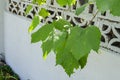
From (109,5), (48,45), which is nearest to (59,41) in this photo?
(48,45)

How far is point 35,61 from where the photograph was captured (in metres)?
2.68

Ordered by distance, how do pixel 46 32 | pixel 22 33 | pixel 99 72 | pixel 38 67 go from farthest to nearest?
pixel 22 33
pixel 38 67
pixel 99 72
pixel 46 32

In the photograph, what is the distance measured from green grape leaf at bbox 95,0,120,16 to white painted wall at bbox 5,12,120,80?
0.89 metres

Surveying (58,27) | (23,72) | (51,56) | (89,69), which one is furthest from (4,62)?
(58,27)

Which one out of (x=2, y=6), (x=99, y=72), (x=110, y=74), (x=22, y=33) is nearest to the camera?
(x=110, y=74)

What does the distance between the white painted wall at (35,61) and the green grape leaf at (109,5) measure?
Result: 886mm

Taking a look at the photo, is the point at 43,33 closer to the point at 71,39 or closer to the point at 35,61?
the point at 71,39

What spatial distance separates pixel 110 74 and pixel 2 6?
2073 mm

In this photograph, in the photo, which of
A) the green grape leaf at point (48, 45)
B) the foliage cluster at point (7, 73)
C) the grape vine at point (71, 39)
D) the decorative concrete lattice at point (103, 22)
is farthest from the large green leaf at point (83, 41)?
the foliage cluster at point (7, 73)

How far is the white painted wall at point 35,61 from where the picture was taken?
5.53 ft

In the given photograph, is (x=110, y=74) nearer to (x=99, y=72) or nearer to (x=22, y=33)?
(x=99, y=72)

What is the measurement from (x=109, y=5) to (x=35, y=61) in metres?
2.04

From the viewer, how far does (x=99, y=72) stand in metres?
1.77

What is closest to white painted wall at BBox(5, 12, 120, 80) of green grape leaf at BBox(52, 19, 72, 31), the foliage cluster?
the foliage cluster
